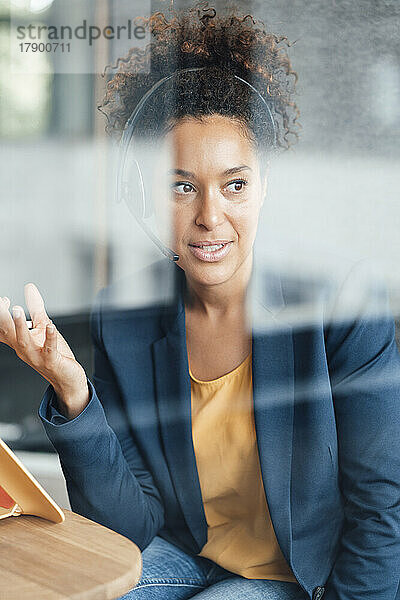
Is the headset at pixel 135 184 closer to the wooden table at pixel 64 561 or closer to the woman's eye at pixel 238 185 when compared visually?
the woman's eye at pixel 238 185

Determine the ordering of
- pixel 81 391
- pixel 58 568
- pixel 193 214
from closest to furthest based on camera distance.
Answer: pixel 58 568
pixel 81 391
pixel 193 214

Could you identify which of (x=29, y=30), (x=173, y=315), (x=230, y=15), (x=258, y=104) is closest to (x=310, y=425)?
(x=173, y=315)

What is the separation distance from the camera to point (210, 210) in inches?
32.4

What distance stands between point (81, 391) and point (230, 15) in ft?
1.50

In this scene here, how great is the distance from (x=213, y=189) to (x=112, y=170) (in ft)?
0.54

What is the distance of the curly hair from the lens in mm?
811

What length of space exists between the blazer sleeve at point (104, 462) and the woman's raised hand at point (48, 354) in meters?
0.01

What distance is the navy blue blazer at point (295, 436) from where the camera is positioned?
808mm

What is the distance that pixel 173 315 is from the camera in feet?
3.05

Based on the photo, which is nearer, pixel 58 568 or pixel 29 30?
pixel 58 568

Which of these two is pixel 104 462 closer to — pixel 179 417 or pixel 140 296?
pixel 179 417

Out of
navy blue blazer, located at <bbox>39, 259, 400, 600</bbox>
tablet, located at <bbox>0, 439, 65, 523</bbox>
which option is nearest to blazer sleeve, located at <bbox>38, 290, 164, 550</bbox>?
navy blue blazer, located at <bbox>39, 259, 400, 600</bbox>

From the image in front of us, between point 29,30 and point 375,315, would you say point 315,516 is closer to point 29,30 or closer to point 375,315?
point 375,315

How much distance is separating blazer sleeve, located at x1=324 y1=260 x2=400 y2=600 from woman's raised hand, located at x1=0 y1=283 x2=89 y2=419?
292 mm
